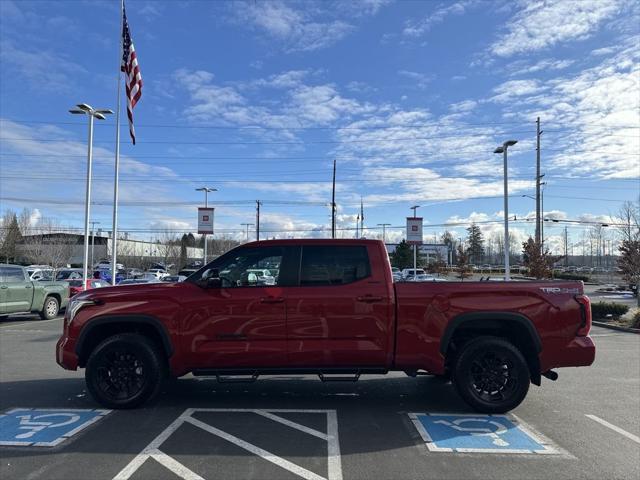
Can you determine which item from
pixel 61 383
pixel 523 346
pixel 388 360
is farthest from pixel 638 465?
pixel 61 383

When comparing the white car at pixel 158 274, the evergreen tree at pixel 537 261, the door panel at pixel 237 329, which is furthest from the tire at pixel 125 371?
the white car at pixel 158 274

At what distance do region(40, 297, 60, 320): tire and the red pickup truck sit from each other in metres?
12.1

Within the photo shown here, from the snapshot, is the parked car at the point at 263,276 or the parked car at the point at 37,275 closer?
the parked car at the point at 263,276

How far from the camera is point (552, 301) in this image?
18.5 ft

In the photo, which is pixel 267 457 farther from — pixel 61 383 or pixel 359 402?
pixel 61 383

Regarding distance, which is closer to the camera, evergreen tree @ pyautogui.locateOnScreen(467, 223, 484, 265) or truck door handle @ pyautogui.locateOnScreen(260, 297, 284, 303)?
truck door handle @ pyautogui.locateOnScreen(260, 297, 284, 303)

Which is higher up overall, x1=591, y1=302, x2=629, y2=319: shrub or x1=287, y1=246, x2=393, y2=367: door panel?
x1=287, y1=246, x2=393, y2=367: door panel

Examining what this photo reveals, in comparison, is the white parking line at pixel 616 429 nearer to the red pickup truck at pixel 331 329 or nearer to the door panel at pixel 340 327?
the red pickup truck at pixel 331 329

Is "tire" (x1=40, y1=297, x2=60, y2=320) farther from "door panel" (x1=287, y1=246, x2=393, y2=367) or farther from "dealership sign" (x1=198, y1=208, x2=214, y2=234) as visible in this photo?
"door panel" (x1=287, y1=246, x2=393, y2=367)

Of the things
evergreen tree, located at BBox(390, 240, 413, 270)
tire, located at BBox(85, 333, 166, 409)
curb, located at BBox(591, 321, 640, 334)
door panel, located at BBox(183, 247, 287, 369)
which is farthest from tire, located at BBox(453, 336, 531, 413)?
evergreen tree, located at BBox(390, 240, 413, 270)

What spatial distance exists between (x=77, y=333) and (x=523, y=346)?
17.3ft

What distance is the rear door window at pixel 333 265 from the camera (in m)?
5.76

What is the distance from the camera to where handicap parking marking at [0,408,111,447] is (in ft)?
15.6

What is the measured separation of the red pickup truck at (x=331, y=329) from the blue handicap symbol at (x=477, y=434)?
273 mm
